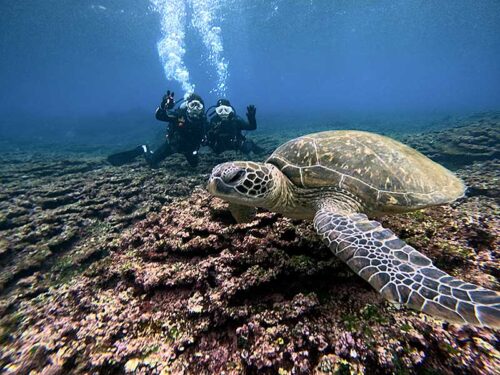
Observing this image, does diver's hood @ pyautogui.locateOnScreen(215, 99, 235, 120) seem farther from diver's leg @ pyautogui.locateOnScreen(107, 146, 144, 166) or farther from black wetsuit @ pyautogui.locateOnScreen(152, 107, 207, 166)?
diver's leg @ pyautogui.locateOnScreen(107, 146, 144, 166)

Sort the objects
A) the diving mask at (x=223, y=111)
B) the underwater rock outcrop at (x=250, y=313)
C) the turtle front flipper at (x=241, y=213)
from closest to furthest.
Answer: the underwater rock outcrop at (x=250, y=313)
the turtle front flipper at (x=241, y=213)
the diving mask at (x=223, y=111)

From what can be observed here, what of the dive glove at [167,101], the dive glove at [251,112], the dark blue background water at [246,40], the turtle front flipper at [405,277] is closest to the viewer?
the turtle front flipper at [405,277]

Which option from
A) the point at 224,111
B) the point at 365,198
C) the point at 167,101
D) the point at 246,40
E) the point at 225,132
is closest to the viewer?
the point at 365,198

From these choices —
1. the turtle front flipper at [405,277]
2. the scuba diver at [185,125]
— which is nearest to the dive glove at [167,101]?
the scuba diver at [185,125]

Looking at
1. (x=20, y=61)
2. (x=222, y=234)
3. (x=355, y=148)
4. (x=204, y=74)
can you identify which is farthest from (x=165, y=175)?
(x=204, y=74)

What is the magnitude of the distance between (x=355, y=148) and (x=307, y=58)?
200ft

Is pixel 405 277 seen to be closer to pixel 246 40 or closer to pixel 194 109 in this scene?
pixel 194 109

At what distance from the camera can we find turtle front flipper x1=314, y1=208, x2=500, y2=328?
3.65 ft

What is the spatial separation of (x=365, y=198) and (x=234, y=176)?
48.7 inches

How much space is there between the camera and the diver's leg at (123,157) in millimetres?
8984

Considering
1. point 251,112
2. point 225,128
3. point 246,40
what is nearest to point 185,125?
point 225,128

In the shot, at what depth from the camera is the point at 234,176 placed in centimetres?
209

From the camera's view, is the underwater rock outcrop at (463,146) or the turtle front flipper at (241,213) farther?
the underwater rock outcrop at (463,146)

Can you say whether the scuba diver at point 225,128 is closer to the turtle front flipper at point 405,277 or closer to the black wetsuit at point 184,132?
the black wetsuit at point 184,132
